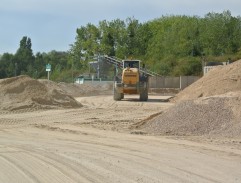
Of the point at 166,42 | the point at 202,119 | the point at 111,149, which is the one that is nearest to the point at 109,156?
the point at 111,149

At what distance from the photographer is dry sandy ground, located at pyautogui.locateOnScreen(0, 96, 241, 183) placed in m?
9.61

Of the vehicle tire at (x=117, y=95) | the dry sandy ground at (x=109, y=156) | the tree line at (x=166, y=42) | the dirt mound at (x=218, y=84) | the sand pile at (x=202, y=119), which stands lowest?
the dry sandy ground at (x=109, y=156)

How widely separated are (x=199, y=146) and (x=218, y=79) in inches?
823

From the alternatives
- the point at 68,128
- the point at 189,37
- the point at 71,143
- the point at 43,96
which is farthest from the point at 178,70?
the point at 71,143

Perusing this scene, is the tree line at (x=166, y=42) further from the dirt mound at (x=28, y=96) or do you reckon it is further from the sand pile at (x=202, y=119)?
the sand pile at (x=202, y=119)

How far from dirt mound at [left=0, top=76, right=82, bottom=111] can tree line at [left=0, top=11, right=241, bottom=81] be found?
4100cm

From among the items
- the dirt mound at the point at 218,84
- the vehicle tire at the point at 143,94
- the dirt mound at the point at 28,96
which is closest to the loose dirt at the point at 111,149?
the dirt mound at the point at 28,96

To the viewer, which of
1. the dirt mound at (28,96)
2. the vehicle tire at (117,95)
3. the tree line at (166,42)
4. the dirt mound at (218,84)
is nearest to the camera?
the dirt mound at (28,96)

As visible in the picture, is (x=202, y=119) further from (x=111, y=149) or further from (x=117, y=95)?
(x=117, y=95)

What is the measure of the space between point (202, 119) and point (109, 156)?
6422mm

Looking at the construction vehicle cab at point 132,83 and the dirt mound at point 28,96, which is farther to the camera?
the construction vehicle cab at point 132,83

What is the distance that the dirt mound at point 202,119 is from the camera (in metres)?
16.9

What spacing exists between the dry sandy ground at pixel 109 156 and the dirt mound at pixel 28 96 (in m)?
8.42

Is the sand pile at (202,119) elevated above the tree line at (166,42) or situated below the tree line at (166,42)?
below
